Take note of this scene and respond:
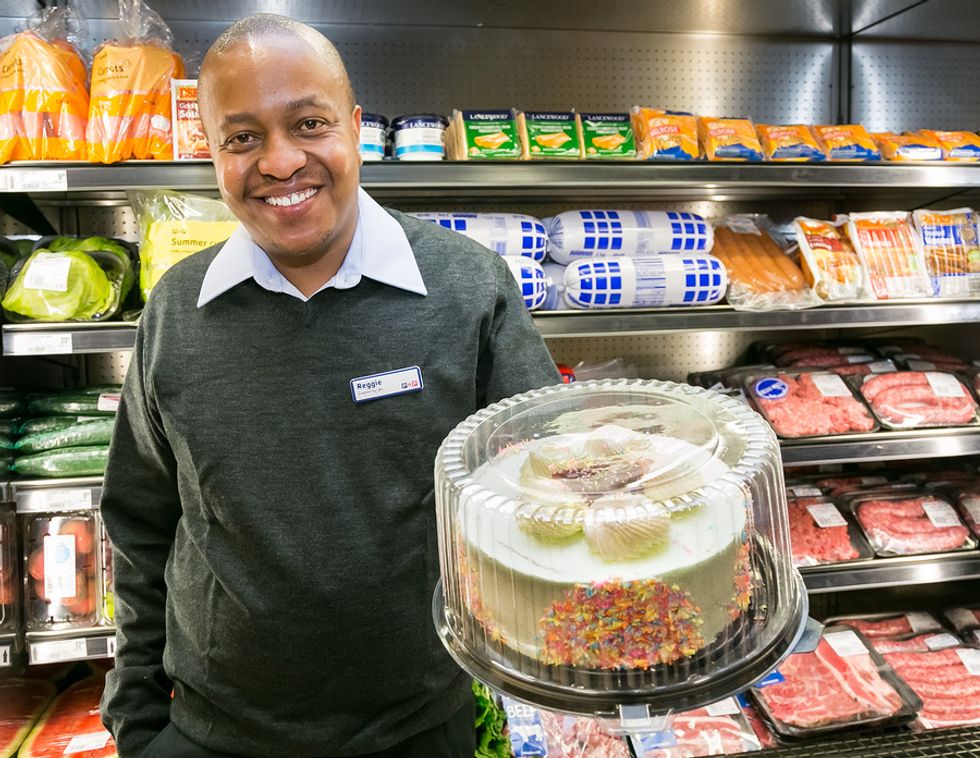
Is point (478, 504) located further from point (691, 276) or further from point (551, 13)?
point (551, 13)

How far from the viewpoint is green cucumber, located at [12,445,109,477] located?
2109mm

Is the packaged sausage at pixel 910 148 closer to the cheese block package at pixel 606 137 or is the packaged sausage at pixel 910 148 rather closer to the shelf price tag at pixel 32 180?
the cheese block package at pixel 606 137

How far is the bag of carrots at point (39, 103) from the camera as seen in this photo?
194 centimetres

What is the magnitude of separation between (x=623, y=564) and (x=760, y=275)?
1.86m

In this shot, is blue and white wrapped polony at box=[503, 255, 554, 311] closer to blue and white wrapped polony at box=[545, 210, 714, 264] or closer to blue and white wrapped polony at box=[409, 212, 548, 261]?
blue and white wrapped polony at box=[409, 212, 548, 261]

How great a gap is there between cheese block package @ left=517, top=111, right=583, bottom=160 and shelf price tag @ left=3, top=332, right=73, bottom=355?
1.29 m

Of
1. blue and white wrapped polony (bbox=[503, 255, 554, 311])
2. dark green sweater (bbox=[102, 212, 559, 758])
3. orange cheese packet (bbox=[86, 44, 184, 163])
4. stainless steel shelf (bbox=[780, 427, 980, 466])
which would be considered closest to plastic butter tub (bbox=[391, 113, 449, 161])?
blue and white wrapped polony (bbox=[503, 255, 554, 311])

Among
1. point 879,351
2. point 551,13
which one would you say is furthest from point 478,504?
point 879,351

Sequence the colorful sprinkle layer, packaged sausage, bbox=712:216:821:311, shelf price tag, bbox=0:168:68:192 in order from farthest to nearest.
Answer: packaged sausage, bbox=712:216:821:311
shelf price tag, bbox=0:168:68:192
the colorful sprinkle layer

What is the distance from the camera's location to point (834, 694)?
2.23m

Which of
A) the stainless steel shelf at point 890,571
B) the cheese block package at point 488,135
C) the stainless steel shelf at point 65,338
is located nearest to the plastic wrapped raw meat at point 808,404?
the stainless steel shelf at point 890,571

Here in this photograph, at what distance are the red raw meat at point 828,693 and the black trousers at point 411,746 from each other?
4.04 ft

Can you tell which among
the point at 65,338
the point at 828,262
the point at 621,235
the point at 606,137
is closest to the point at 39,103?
the point at 65,338

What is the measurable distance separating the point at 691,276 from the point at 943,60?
162cm
